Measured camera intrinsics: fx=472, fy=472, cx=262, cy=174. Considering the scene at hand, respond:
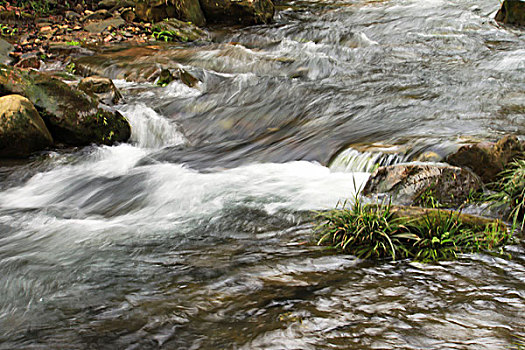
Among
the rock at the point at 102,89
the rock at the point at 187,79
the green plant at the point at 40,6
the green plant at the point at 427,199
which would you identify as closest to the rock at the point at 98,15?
the green plant at the point at 40,6

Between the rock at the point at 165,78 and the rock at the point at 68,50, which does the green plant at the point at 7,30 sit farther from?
the rock at the point at 165,78

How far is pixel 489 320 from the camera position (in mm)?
3004

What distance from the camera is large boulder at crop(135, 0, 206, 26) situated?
624 inches

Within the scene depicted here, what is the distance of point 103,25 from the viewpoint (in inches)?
597

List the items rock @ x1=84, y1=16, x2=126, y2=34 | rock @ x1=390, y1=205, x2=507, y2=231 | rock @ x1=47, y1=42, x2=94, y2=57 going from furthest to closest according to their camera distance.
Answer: rock @ x1=84, y1=16, x2=126, y2=34 < rock @ x1=47, y1=42, x2=94, y2=57 < rock @ x1=390, y1=205, x2=507, y2=231

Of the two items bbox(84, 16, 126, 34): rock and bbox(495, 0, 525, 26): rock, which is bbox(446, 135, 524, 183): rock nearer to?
bbox(495, 0, 525, 26): rock

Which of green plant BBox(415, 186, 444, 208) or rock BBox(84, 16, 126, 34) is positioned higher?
rock BBox(84, 16, 126, 34)

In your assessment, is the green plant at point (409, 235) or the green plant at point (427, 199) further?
the green plant at point (427, 199)

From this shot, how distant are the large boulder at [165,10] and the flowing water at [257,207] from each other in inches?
110

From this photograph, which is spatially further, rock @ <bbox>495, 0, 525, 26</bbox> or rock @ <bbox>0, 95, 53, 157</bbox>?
rock @ <bbox>495, 0, 525, 26</bbox>

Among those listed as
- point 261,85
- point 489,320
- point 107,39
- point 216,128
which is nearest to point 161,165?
point 216,128

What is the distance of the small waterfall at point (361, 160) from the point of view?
6309mm

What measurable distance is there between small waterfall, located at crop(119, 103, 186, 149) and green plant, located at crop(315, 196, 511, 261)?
4804 mm

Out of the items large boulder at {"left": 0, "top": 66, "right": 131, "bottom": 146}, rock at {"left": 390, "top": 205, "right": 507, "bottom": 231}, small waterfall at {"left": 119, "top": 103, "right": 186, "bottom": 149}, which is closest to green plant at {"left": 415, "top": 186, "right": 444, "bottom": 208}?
rock at {"left": 390, "top": 205, "right": 507, "bottom": 231}
